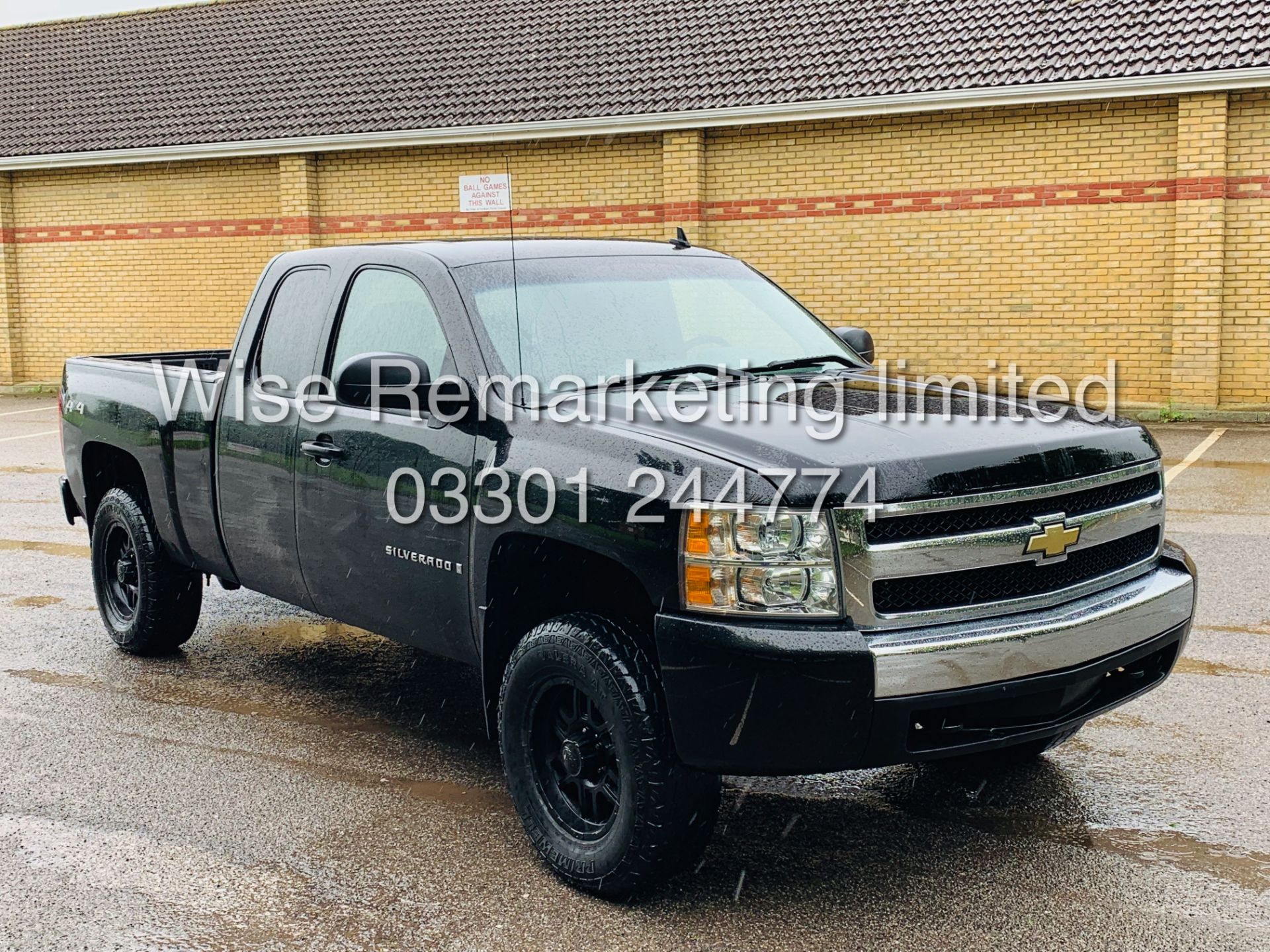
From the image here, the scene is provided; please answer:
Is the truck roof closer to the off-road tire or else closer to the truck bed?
the truck bed

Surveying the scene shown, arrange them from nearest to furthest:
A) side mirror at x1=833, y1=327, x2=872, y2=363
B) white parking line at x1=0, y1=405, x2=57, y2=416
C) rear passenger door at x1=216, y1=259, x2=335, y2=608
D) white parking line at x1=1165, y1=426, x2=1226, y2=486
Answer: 1. rear passenger door at x1=216, y1=259, x2=335, y2=608
2. side mirror at x1=833, y1=327, x2=872, y2=363
3. white parking line at x1=1165, y1=426, x2=1226, y2=486
4. white parking line at x1=0, y1=405, x2=57, y2=416

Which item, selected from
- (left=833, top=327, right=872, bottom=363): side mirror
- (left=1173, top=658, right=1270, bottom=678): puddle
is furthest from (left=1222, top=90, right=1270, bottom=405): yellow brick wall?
(left=833, top=327, right=872, bottom=363): side mirror

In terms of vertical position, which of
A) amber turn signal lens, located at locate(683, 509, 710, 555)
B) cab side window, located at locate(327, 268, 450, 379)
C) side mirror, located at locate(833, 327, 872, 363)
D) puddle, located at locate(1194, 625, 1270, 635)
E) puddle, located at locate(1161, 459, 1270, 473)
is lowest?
puddle, located at locate(1194, 625, 1270, 635)

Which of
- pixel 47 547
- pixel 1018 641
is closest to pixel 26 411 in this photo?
pixel 47 547

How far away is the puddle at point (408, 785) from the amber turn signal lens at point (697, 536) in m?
1.48

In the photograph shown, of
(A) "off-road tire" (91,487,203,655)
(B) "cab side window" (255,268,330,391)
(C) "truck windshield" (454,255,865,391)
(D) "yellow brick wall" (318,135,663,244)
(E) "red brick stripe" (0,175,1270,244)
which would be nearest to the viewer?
(C) "truck windshield" (454,255,865,391)

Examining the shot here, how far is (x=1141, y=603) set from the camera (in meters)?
3.95

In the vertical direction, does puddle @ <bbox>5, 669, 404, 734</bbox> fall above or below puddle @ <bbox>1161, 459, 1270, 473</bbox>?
below

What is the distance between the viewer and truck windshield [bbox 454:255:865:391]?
4.55m

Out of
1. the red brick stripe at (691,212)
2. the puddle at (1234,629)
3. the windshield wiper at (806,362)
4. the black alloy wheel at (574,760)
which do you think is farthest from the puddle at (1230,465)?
the black alloy wheel at (574,760)

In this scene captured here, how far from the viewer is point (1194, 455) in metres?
13.6

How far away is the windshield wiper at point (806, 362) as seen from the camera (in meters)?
4.87

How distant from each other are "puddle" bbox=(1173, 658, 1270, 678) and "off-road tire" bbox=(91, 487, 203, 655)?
4.57m

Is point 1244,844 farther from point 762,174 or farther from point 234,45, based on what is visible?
point 234,45
